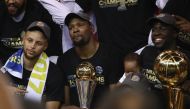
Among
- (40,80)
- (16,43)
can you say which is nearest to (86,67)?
(40,80)

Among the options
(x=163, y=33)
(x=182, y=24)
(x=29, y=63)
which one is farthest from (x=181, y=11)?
(x=29, y=63)

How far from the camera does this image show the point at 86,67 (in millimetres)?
2293

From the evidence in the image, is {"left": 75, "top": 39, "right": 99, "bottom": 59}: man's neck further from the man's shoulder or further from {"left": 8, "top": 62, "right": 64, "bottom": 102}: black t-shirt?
{"left": 8, "top": 62, "right": 64, "bottom": 102}: black t-shirt

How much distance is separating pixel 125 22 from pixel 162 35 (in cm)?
52

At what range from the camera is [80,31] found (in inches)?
128

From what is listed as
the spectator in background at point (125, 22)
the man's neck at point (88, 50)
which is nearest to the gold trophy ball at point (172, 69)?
the man's neck at point (88, 50)

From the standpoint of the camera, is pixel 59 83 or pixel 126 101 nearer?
pixel 126 101

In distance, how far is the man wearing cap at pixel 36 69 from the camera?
3.10 metres

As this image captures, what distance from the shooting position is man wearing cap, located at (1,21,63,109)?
3.10 m

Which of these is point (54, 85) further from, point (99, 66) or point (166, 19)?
point (166, 19)

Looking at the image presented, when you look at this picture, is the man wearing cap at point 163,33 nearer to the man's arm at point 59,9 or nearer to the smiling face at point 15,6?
the man's arm at point 59,9

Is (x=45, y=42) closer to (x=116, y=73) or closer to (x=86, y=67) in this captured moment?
(x=116, y=73)

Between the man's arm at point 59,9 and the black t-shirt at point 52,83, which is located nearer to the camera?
the black t-shirt at point 52,83

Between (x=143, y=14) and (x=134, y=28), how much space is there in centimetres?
12
